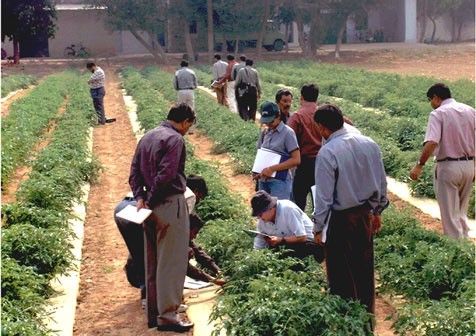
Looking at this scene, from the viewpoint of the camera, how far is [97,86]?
18203 mm

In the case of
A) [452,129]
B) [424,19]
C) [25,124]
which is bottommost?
[25,124]

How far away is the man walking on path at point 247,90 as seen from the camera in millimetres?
15802

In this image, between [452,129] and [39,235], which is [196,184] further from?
[452,129]

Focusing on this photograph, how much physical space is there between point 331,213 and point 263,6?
40364mm

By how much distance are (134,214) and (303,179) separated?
2.59m

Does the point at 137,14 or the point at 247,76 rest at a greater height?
the point at 137,14

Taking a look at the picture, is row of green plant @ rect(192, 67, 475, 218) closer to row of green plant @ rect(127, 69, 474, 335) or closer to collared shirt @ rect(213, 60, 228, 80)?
collared shirt @ rect(213, 60, 228, 80)

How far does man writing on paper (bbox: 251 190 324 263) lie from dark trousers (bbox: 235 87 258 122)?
30.7ft

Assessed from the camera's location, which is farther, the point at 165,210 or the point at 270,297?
the point at 165,210

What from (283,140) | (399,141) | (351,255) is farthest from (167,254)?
(399,141)

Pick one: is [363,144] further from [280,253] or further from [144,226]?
[144,226]

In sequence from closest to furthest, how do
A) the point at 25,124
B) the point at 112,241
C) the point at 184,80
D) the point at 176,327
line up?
1. the point at 176,327
2. the point at 112,241
3. the point at 25,124
4. the point at 184,80

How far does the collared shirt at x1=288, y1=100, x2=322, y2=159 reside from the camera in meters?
7.94

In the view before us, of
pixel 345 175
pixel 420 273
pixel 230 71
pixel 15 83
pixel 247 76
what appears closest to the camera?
pixel 345 175
